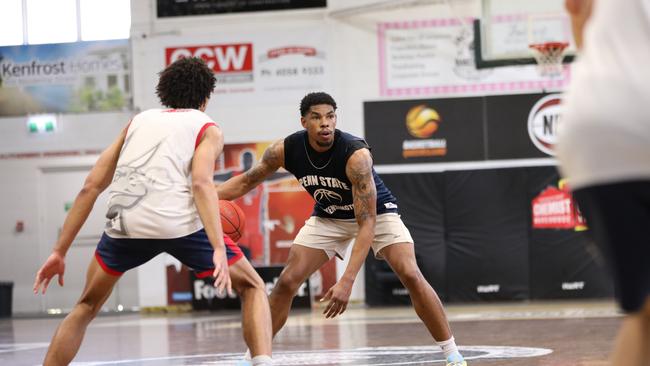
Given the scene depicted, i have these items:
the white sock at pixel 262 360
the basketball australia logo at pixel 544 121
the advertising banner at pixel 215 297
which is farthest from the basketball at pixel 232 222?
the basketball australia logo at pixel 544 121

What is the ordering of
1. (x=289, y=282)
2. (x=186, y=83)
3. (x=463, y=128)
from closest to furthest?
(x=186, y=83), (x=289, y=282), (x=463, y=128)

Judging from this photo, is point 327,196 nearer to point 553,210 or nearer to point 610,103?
point 610,103

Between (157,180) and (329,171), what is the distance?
178cm

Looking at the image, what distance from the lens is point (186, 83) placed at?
5.84 meters

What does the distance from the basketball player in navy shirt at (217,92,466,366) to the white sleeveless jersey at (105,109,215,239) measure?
146 centimetres

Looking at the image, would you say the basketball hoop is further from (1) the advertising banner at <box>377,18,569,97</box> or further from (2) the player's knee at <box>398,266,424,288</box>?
(2) the player's knee at <box>398,266,424,288</box>

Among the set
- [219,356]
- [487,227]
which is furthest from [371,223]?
[487,227]

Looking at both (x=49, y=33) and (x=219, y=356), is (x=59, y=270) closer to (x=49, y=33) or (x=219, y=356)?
(x=219, y=356)

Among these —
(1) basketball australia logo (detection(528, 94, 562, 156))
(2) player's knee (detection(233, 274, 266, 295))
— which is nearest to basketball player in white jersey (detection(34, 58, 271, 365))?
(2) player's knee (detection(233, 274, 266, 295))

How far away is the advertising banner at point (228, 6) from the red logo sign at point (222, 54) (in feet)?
2.20

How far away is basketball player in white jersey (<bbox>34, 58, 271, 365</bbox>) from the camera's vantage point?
5520mm

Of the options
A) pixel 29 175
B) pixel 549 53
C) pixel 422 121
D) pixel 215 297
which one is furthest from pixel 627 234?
pixel 29 175

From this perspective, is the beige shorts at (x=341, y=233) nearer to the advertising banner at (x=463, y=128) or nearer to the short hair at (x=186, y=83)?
the short hair at (x=186, y=83)

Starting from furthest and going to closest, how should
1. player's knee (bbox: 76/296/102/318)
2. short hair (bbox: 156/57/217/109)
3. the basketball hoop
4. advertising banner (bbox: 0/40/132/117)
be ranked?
advertising banner (bbox: 0/40/132/117) < the basketball hoop < short hair (bbox: 156/57/217/109) < player's knee (bbox: 76/296/102/318)
